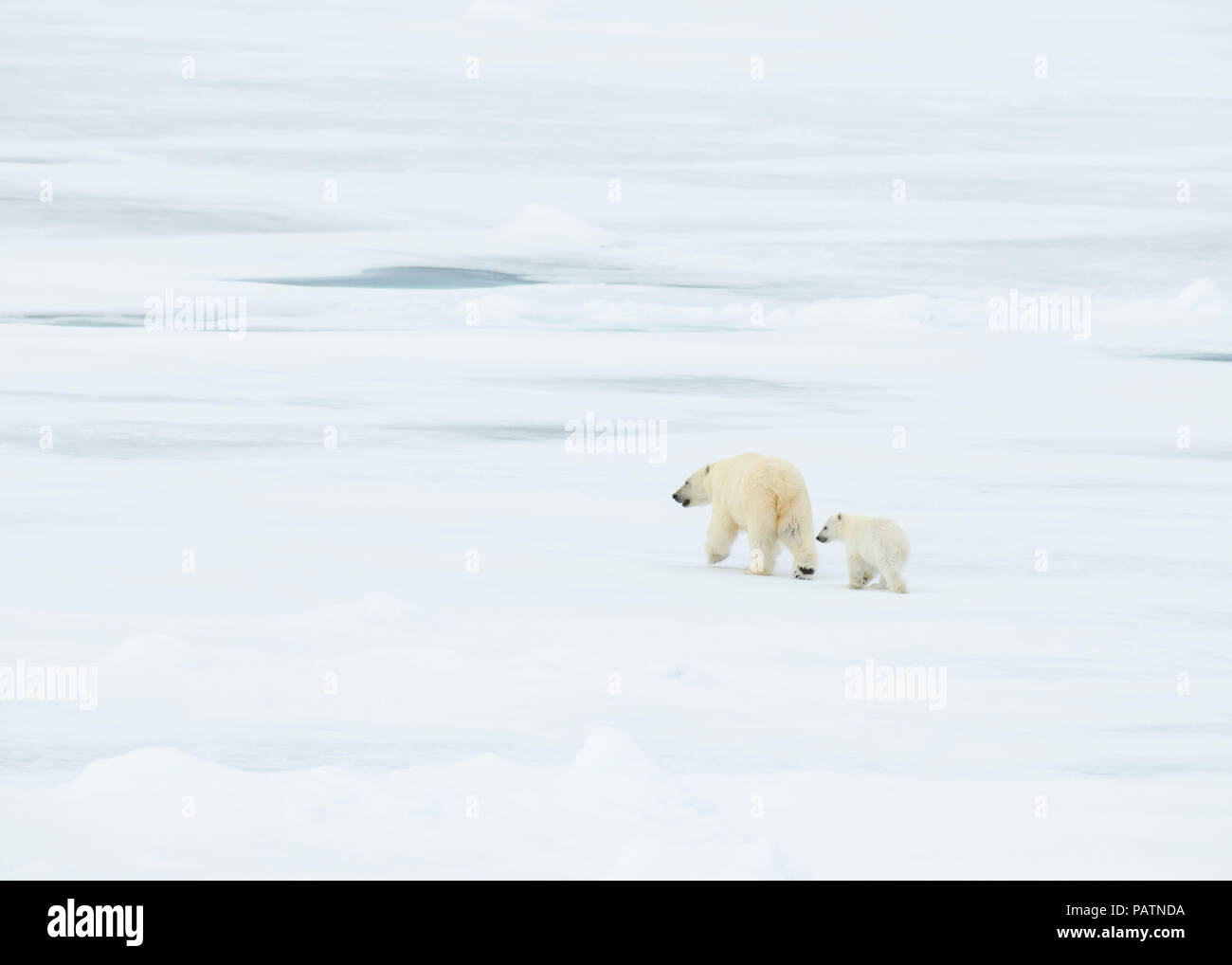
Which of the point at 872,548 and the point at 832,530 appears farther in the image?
the point at 832,530

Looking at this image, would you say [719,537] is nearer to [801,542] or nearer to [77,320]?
[801,542]

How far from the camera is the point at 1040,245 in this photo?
45.0ft

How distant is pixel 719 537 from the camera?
601cm

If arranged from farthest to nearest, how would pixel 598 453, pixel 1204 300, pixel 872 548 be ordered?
pixel 1204 300
pixel 598 453
pixel 872 548

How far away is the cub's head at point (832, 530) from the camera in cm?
578

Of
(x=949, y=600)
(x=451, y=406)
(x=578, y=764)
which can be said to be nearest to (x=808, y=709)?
(x=578, y=764)

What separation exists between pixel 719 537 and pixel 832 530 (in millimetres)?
Result: 392

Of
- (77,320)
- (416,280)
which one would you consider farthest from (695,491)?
(416,280)

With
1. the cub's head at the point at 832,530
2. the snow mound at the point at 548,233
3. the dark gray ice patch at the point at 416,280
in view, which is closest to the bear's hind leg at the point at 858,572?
the cub's head at the point at 832,530

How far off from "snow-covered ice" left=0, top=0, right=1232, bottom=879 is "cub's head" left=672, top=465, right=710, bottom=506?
20cm

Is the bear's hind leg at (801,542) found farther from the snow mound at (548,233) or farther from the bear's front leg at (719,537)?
the snow mound at (548,233)

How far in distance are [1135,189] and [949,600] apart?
36.3 ft

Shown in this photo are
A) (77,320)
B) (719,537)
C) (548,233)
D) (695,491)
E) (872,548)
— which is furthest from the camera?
(548,233)

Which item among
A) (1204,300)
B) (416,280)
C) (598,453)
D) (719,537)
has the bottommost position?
(719,537)
